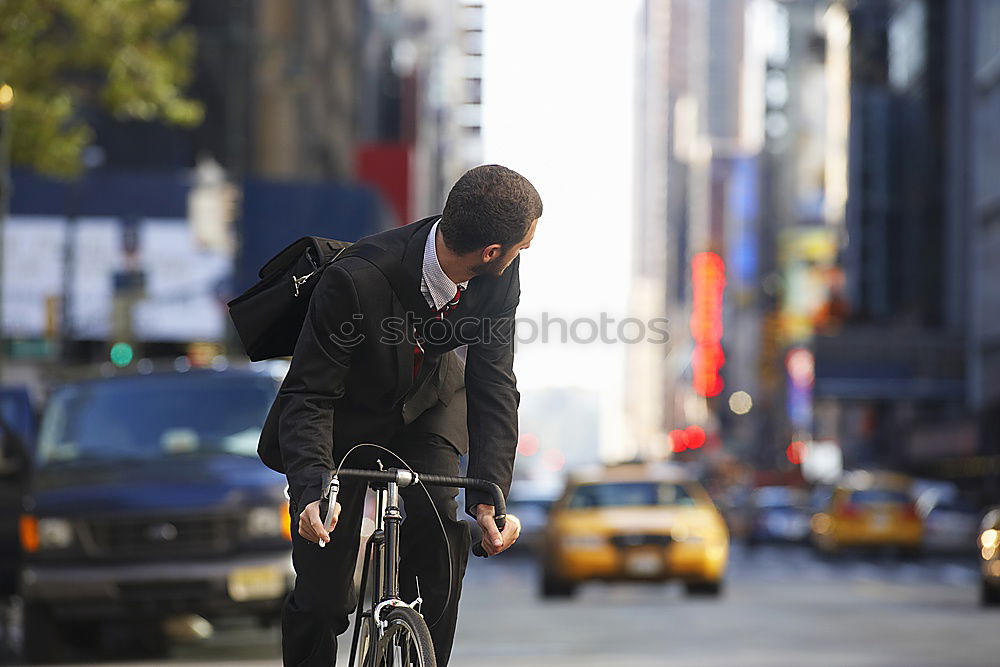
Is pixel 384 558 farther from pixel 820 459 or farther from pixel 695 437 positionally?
pixel 695 437

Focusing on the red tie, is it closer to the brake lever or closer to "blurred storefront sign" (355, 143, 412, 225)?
the brake lever

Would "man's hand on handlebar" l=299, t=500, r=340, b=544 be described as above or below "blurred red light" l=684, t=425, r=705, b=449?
above

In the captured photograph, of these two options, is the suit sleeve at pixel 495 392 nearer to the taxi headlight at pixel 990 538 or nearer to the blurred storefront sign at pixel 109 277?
the taxi headlight at pixel 990 538

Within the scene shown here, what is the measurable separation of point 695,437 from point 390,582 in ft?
532

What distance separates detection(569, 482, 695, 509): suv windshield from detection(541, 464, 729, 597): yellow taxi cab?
0.04 feet

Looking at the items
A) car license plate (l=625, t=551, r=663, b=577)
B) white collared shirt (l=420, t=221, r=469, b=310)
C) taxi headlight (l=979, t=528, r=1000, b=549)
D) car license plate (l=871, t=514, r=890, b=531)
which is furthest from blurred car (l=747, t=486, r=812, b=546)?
white collared shirt (l=420, t=221, r=469, b=310)

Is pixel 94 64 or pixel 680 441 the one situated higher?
pixel 94 64

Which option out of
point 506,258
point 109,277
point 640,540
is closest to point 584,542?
point 640,540

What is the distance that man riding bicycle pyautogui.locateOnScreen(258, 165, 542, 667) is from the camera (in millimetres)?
5332

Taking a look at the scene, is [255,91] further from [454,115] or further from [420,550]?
[454,115]

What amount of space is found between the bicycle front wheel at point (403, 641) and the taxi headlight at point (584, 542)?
1637 centimetres

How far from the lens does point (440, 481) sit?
549 cm

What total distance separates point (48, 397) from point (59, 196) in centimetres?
2961

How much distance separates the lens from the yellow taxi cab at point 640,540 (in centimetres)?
2141
